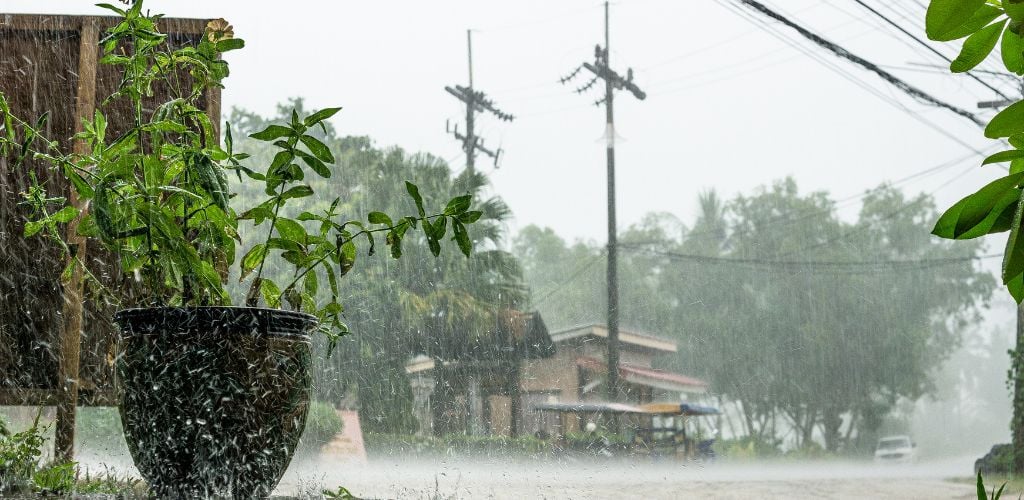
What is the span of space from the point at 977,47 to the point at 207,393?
767 mm

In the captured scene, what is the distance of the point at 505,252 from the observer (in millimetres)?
12305

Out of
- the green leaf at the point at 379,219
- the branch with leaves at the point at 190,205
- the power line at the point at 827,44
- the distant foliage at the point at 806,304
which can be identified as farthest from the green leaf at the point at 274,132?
the distant foliage at the point at 806,304

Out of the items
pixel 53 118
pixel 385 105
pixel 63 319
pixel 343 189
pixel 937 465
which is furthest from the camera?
pixel 385 105

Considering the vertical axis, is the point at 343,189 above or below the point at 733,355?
above

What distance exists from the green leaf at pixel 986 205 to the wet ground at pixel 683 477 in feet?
23.9

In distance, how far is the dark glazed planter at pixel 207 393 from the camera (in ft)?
2.73

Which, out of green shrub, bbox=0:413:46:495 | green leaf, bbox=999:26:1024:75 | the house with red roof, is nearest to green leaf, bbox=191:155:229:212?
green shrub, bbox=0:413:46:495

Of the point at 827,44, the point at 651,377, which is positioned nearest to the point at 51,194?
the point at 827,44

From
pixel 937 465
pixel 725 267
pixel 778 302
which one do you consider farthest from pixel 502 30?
pixel 937 465

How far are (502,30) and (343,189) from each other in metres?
9.07

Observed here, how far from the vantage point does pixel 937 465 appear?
1686cm

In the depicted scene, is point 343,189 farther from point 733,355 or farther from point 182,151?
point 182,151

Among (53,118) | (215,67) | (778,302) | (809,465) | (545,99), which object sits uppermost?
(545,99)

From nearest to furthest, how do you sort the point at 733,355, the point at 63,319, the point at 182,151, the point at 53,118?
the point at 182,151
the point at 63,319
the point at 53,118
the point at 733,355
